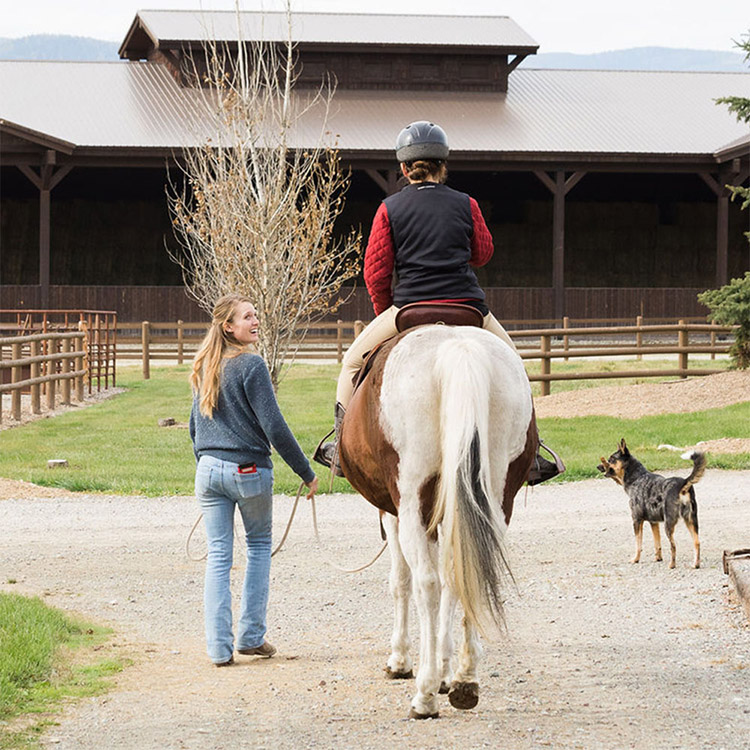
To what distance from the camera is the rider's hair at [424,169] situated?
579cm

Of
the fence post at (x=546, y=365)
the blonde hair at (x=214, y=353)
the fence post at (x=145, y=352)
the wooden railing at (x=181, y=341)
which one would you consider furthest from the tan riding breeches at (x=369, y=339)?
the wooden railing at (x=181, y=341)

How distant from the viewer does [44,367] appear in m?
20.0

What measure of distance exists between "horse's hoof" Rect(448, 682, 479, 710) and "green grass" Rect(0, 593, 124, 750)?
161 centimetres

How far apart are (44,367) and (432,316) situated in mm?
15469

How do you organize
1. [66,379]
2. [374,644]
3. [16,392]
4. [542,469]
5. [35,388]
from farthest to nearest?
[66,379], [35,388], [16,392], [374,644], [542,469]

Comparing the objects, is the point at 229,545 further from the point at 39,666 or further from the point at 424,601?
the point at 424,601

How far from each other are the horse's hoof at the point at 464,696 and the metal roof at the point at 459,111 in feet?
82.1

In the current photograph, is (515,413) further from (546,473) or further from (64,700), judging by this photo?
(64,700)

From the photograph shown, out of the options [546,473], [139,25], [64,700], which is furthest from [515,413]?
[139,25]

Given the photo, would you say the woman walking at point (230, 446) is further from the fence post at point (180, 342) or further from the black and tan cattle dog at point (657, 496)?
the fence post at point (180, 342)

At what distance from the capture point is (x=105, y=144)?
2938cm

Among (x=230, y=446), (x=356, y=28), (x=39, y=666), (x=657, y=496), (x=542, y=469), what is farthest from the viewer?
(x=356, y=28)

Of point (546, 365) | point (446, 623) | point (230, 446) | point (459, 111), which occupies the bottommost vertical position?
point (446, 623)

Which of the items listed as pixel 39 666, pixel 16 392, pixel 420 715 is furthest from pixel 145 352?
pixel 420 715
